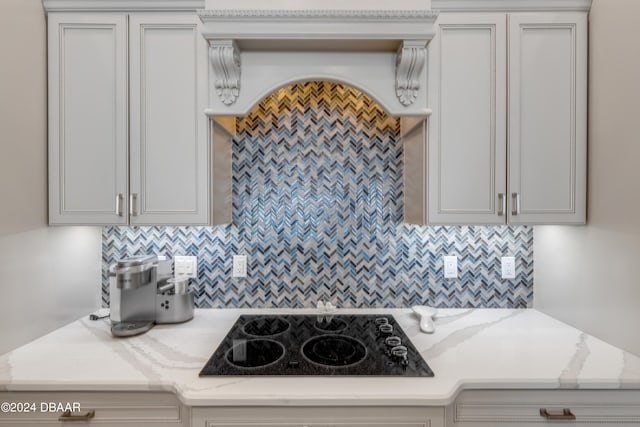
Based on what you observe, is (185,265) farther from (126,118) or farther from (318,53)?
(318,53)

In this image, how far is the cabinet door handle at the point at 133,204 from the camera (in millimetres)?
1508

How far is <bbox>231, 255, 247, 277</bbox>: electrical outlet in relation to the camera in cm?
188

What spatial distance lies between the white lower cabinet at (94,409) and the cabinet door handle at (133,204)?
2.30 feet

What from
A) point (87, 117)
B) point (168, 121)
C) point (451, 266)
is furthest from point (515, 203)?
point (87, 117)

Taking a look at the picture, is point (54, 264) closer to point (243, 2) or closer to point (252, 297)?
point (252, 297)

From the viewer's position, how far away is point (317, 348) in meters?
1.41

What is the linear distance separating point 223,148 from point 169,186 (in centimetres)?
34

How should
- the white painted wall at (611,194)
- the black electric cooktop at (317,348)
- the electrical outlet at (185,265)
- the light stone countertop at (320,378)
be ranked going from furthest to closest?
the electrical outlet at (185,265)
the white painted wall at (611,194)
the black electric cooktop at (317,348)
the light stone countertop at (320,378)

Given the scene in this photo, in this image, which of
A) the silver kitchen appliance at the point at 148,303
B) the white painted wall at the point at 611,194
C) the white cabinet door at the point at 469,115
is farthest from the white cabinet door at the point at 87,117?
the white painted wall at the point at 611,194

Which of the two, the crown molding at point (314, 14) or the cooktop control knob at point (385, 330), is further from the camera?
the cooktop control knob at point (385, 330)

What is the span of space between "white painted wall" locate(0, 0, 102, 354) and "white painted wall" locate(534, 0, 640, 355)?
2.38 m

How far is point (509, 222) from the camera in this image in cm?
151

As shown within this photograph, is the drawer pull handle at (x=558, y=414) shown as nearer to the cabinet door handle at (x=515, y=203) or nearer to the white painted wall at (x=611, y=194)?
the white painted wall at (x=611, y=194)

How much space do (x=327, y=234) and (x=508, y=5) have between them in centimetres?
134
